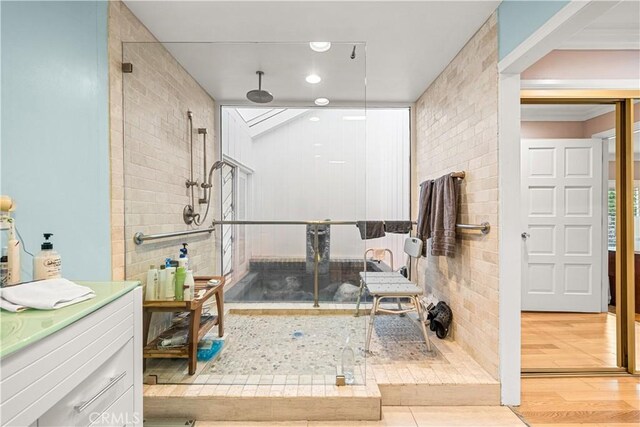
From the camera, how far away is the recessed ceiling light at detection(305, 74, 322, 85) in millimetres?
2076

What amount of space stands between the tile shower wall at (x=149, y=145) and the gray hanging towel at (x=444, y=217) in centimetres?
170

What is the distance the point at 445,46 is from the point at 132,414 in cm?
288

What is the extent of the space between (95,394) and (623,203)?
3229mm

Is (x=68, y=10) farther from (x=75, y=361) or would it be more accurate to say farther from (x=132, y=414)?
(x=132, y=414)

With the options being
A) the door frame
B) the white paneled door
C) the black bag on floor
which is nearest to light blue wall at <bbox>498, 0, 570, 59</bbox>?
the door frame

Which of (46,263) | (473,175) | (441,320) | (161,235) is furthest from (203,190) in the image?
(441,320)

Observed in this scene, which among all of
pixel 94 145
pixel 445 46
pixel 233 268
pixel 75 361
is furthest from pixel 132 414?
pixel 445 46

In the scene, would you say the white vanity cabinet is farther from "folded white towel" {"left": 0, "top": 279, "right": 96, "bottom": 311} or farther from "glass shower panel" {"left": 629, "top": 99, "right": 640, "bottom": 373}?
"glass shower panel" {"left": 629, "top": 99, "right": 640, "bottom": 373}

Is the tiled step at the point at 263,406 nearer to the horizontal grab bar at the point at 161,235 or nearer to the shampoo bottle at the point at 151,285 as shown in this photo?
the shampoo bottle at the point at 151,285

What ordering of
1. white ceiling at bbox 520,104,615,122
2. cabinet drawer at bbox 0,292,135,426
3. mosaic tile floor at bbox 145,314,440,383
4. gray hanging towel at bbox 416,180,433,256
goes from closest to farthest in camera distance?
cabinet drawer at bbox 0,292,135,426, mosaic tile floor at bbox 145,314,440,383, gray hanging towel at bbox 416,180,433,256, white ceiling at bbox 520,104,615,122

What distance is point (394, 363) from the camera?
6.99 ft

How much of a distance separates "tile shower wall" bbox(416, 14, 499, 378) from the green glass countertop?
204 centimetres

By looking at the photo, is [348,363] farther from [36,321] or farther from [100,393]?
[36,321]

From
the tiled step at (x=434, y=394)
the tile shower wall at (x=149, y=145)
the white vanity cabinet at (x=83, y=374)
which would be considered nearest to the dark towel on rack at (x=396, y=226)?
the tiled step at (x=434, y=394)
